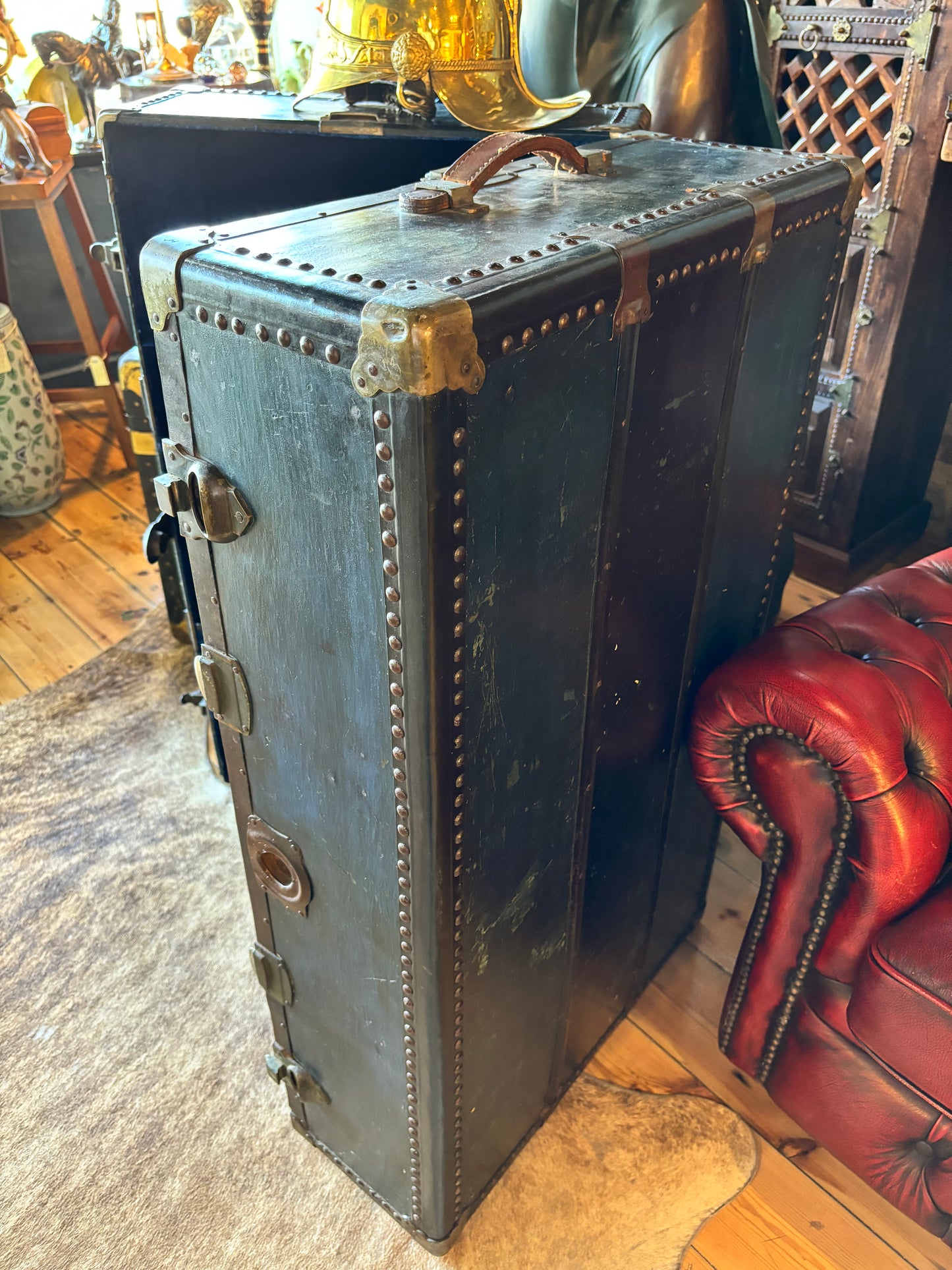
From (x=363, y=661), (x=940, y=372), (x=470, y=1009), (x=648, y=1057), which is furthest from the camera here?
(x=940, y=372)

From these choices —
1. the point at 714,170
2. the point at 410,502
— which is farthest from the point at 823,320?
the point at 410,502

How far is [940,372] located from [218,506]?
2234 millimetres

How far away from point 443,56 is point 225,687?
0.88m

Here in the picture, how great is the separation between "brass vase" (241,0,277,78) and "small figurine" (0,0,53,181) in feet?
2.40

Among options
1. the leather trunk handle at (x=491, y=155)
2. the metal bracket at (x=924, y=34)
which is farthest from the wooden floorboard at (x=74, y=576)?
the metal bracket at (x=924, y=34)

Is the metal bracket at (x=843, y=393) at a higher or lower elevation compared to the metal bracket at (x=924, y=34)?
lower

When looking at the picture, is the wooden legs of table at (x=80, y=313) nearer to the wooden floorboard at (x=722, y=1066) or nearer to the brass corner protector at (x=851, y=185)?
the wooden floorboard at (x=722, y=1066)

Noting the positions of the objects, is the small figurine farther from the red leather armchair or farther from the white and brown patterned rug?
the red leather armchair

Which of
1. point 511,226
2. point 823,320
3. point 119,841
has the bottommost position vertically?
point 119,841

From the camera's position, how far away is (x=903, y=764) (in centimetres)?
110

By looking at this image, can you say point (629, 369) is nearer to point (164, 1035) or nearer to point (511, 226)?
point (511, 226)

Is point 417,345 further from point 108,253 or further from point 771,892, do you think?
point 108,253

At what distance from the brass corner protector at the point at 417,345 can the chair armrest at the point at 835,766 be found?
66 centimetres

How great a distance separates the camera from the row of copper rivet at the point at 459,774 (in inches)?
28.7
